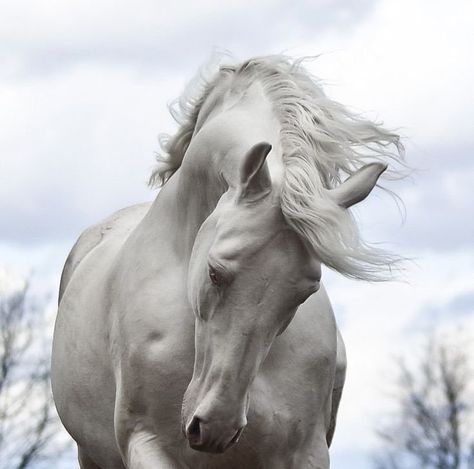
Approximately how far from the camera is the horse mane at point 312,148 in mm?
5797

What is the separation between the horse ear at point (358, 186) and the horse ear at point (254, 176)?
0.26 metres

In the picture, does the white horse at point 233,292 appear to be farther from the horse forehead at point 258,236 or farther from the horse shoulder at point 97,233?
the horse shoulder at point 97,233

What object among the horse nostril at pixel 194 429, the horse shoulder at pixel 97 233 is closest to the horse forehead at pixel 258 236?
the horse nostril at pixel 194 429

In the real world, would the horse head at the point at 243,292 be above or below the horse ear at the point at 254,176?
below

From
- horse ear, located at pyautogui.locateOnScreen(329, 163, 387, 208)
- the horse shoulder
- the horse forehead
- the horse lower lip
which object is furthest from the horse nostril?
the horse shoulder

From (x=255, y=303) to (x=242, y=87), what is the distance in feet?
4.51

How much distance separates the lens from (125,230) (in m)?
8.25

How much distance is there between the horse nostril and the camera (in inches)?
234

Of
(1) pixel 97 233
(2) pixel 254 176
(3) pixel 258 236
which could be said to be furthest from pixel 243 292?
(1) pixel 97 233

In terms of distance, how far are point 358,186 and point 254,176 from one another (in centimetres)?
41

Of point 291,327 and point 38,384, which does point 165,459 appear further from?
point 38,384

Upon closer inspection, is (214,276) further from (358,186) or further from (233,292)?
(358,186)

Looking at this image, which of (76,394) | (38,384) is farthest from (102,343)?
(38,384)

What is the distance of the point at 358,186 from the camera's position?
236 inches
